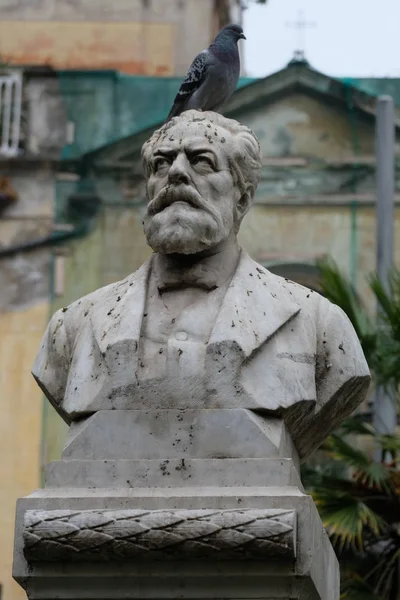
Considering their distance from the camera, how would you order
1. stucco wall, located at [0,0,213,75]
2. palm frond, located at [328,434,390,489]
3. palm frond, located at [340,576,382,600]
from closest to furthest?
palm frond, located at [340,576,382,600], palm frond, located at [328,434,390,489], stucco wall, located at [0,0,213,75]

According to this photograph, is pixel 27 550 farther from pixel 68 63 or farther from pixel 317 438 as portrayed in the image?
pixel 68 63

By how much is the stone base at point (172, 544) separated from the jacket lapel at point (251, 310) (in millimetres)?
564

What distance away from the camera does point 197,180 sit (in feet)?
23.2

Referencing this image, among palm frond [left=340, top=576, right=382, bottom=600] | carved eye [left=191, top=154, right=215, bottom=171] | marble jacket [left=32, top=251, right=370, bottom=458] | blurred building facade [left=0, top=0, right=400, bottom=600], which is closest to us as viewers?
marble jacket [left=32, top=251, right=370, bottom=458]

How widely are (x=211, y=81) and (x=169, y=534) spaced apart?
2358 millimetres

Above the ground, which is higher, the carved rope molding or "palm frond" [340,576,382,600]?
the carved rope molding

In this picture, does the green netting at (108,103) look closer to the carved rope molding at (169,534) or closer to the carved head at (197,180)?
the carved head at (197,180)

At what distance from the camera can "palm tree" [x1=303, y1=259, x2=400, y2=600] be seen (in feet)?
44.8

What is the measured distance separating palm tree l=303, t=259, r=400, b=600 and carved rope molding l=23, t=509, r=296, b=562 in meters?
7.13

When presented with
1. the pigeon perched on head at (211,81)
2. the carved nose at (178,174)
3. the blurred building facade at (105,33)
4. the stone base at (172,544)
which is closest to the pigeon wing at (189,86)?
the pigeon perched on head at (211,81)

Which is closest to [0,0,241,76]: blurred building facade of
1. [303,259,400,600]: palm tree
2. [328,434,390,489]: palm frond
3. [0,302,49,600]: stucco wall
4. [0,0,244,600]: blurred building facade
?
[0,0,244,600]: blurred building facade

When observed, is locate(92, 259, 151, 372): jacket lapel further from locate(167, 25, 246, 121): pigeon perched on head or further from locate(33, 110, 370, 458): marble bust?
locate(167, 25, 246, 121): pigeon perched on head

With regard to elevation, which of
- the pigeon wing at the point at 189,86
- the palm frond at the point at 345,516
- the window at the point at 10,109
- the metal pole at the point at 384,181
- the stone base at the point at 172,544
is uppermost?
the window at the point at 10,109

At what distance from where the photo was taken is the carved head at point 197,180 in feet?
23.0
